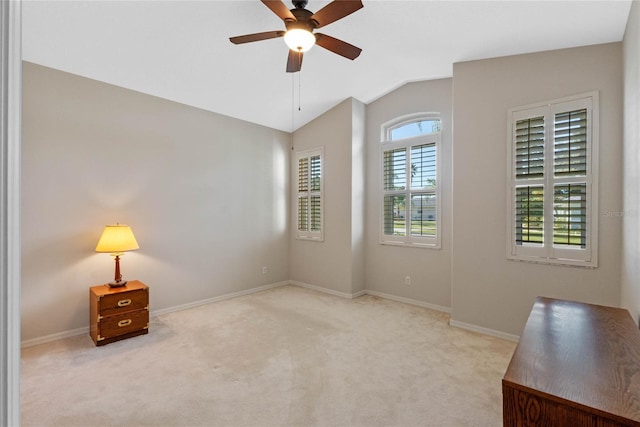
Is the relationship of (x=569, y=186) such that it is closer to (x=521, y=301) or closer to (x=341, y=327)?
(x=521, y=301)

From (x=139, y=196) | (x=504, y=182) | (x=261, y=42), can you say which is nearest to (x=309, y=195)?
(x=139, y=196)

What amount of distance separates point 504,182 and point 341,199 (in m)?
2.25

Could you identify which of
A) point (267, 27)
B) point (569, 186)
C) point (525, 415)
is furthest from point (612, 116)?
point (267, 27)

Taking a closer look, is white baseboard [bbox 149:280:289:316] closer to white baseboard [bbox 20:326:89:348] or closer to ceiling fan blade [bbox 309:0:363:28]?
white baseboard [bbox 20:326:89:348]

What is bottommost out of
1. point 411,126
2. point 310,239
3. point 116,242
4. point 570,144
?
point 310,239

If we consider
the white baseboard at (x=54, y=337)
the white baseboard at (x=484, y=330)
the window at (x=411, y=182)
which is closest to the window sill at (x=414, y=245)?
the window at (x=411, y=182)

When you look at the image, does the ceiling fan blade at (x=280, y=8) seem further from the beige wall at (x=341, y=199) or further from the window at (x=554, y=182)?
the beige wall at (x=341, y=199)

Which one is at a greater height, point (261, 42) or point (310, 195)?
point (261, 42)

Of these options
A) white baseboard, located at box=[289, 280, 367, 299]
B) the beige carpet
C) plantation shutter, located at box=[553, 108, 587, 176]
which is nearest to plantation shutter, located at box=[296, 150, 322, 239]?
white baseboard, located at box=[289, 280, 367, 299]

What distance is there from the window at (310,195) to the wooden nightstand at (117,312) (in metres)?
2.67

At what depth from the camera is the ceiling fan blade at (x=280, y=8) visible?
2.13 meters

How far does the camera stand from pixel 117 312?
3.27 meters

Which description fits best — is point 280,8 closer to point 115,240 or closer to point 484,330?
point 115,240

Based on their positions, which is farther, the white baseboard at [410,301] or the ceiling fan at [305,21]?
the white baseboard at [410,301]
